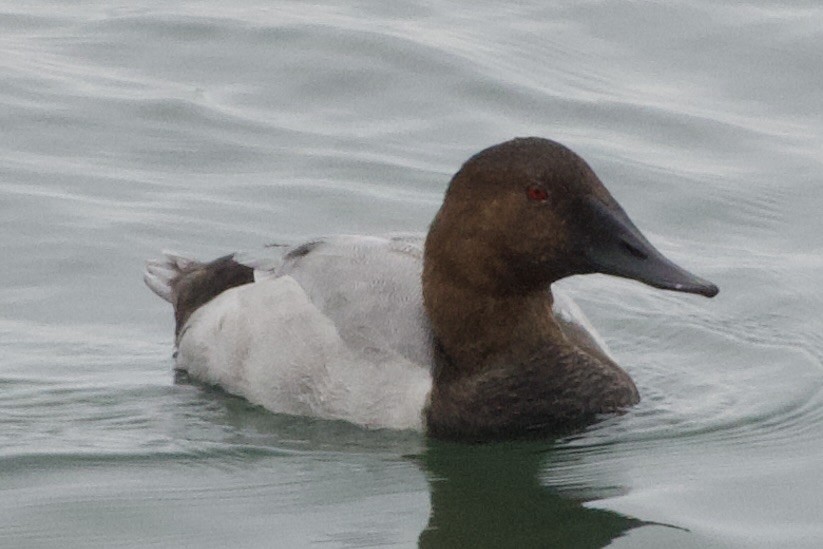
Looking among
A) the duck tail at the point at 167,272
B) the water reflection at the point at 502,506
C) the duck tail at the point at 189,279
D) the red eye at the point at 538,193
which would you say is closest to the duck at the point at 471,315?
the red eye at the point at 538,193


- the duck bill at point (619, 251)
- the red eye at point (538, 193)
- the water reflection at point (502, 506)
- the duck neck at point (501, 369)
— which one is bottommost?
the water reflection at point (502, 506)

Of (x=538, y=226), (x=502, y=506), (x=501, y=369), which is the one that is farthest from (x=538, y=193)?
(x=502, y=506)

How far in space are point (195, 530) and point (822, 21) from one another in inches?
294

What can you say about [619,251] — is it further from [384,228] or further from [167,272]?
[384,228]

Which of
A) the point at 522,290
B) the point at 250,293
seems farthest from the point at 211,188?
the point at 522,290

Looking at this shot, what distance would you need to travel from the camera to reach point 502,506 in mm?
6762

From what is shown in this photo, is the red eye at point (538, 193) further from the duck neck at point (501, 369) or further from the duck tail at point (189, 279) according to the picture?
the duck tail at point (189, 279)

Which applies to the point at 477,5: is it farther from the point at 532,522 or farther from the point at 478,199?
the point at 532,522

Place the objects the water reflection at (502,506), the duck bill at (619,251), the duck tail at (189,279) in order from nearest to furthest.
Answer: the water reflection at (502,506) < the duck bill at (619,251) < the duck tail at (189,279)

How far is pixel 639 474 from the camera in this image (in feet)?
23.0

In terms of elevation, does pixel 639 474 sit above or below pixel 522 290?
below

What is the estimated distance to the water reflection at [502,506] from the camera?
6.43 metres

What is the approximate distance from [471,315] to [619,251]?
0.64 metres

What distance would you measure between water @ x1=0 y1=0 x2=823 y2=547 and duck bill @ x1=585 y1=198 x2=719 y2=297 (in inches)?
26.9
